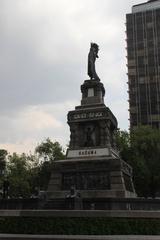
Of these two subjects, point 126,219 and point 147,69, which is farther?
point 147,69

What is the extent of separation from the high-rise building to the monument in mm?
52207

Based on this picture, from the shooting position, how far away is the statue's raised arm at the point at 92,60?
3117cm

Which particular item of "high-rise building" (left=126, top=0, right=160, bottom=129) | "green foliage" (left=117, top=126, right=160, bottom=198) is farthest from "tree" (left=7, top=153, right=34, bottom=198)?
"high-rise building" (left=126, top=0, right=160, bottom=129)

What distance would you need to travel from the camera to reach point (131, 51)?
286 feet

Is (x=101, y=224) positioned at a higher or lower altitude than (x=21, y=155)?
lower

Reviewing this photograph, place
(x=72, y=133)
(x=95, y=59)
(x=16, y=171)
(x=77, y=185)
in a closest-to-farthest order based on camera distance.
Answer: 1. (x=77, y=185)
2. (x=72, y=133)
3. (x=95, y=59)
4. (x=16, y=171)

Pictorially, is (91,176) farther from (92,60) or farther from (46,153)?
(46,153)

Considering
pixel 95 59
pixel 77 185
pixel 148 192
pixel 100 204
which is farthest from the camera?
pixel 148 192

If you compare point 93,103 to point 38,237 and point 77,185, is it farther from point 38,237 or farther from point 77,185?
point 38,237

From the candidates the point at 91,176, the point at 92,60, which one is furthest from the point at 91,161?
the point at 92,60

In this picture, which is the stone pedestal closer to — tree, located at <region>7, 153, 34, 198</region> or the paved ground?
the paved ground

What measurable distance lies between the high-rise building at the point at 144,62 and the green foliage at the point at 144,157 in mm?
29653

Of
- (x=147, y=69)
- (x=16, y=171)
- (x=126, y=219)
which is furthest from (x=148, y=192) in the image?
(x=147, y=69)

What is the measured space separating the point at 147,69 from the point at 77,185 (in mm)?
62695
